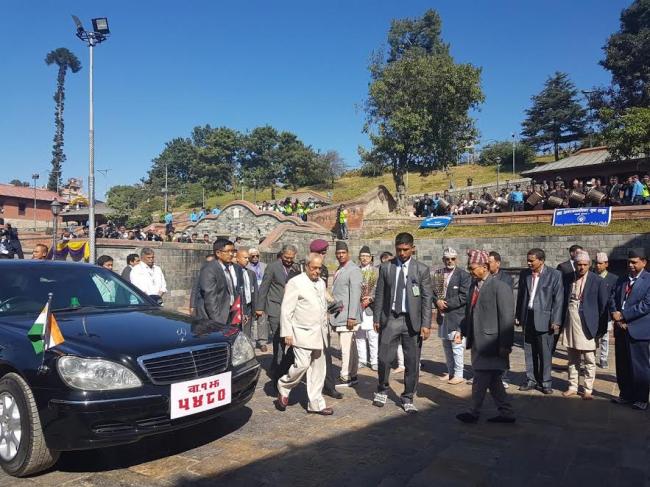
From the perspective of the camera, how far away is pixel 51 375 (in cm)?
342

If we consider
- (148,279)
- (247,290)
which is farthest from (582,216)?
(148,279)

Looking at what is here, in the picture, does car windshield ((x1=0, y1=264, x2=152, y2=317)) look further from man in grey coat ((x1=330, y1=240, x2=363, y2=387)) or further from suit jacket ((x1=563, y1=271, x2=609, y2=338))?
suit jacket ((x1=563, y1=271, x2=609, y2=338))

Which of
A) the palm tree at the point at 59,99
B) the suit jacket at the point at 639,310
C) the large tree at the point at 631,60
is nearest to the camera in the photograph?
the suit jacket at the point at 639,310

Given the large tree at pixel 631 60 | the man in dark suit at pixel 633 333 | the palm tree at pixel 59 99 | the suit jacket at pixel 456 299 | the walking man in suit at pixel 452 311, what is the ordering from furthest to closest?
the palm tree at pixel 59 99 → the large tree at pixel 631 60 → the suit jacket at pixel 456 299 → the walking man in suit at pixel 452 311 → the man in dark suit at pixel 633 333

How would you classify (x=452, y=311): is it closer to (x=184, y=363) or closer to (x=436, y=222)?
(x=184, y=363)

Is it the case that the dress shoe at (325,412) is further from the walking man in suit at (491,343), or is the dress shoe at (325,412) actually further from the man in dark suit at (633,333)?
the man in dark suit at (633,333)

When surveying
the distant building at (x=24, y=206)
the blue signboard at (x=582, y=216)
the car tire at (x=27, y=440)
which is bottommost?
the car tire at (x=27, y=440)

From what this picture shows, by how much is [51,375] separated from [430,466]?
9.40 ft

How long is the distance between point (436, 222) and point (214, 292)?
57.4 feet

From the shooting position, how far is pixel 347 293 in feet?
22.0

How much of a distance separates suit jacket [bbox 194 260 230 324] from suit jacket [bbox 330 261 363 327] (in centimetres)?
145

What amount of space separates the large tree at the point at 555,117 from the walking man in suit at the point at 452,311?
1863 inches

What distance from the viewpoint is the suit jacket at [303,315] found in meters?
5.12

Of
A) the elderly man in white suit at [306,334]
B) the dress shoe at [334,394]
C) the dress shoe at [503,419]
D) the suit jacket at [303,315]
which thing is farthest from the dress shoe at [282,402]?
the dress shoe at [503,419]
